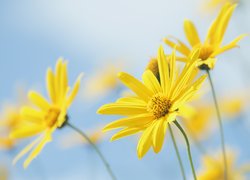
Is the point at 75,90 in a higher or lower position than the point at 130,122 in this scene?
higher

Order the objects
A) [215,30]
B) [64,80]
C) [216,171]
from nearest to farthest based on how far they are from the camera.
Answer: [215,30] → [64,80] → [216,171]

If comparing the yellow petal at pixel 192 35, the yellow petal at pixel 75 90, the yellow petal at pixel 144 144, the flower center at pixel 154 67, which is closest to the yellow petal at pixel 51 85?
the yellow petal at pixel 75 90

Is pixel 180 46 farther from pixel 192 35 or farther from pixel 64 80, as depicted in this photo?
pixel 64 80

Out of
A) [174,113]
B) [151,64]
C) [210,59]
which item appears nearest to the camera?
[174,113]

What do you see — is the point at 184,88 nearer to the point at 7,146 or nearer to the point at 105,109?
the point at 105,109

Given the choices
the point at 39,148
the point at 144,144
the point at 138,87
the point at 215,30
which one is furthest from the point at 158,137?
the point at 39,148

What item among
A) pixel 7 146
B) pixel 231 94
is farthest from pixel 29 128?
pixel 231 94

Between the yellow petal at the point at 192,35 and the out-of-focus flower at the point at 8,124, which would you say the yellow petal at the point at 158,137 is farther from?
the out-of-focus flower at the point at 8,124
